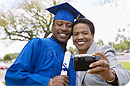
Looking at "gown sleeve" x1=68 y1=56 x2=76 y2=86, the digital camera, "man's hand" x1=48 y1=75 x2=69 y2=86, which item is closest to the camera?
the digital camera

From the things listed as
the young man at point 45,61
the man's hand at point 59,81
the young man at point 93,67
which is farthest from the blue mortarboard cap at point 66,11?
the man's hand at point 59,81

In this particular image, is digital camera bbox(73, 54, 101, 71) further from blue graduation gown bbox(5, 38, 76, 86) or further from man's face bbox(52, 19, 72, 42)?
man's face bbox(52, 19, 72, 42)

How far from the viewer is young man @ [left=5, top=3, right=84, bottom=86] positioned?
0.66 meters

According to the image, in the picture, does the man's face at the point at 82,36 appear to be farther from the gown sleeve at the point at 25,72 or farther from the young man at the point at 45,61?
the gown sleeve at the point at 25,72

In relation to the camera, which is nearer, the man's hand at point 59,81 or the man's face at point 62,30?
the man's hand at point 59,81

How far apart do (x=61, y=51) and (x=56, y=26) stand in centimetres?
15

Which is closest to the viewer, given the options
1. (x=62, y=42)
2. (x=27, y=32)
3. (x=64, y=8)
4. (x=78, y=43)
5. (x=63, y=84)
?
(x=63, y=84)

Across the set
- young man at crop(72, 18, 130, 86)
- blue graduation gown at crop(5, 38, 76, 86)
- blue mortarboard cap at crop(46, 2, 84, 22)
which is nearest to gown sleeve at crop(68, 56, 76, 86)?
blue graduation gown at crop(5, 38, 76, 86)

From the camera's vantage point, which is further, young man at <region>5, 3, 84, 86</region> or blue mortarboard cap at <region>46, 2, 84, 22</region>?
blue mortarboard cap at <region>46, 2, 84, 22</region>

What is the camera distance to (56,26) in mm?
833

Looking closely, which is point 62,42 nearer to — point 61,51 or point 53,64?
point 61,51

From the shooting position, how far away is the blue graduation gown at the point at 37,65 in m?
0.66

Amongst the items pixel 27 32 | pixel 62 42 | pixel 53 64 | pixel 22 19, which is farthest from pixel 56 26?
pixel 22 19

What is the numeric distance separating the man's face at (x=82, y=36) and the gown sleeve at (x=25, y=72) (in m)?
0.23
